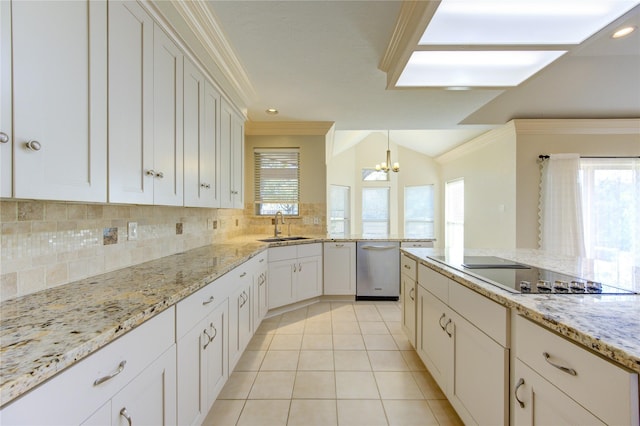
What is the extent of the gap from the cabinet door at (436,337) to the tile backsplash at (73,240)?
1937mm

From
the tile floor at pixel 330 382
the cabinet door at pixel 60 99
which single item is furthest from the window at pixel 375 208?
the cabinet door at pixel 60 99

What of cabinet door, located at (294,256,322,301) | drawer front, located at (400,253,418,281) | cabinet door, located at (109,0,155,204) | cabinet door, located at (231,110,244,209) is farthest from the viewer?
cabinet door, located at (294,256,322,301)

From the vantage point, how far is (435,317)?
1777mm

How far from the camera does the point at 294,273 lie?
10.9 ft

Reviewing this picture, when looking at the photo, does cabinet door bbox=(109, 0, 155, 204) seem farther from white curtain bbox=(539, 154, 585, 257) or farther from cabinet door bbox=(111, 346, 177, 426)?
white curtain bbox=(539, 154, 585, 257)

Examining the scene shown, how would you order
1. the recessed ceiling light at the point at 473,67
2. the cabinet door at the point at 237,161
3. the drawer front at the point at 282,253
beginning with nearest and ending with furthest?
the recessed ceiling light at the point at 473,67 → the cabinet door at the point at 237,161 → the drawer front at the point at 282,253

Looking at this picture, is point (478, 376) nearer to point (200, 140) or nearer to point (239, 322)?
point (239, 322)

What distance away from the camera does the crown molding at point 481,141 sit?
416 cm

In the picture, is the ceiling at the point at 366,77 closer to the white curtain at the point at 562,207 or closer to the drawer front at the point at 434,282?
the white curtain at the point at 562,207

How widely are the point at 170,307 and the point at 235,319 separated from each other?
0.91 metres

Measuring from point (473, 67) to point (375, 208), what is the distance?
570cm

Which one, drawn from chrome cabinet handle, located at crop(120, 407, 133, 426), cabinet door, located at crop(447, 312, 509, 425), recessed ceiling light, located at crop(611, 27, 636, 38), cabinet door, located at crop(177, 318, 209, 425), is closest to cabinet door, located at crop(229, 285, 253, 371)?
cabinet door, located at crop(177, 318, 209, 425)

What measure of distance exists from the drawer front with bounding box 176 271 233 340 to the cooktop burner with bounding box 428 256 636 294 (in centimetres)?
142

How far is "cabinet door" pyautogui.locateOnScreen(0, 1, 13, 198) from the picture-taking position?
2.48ft
